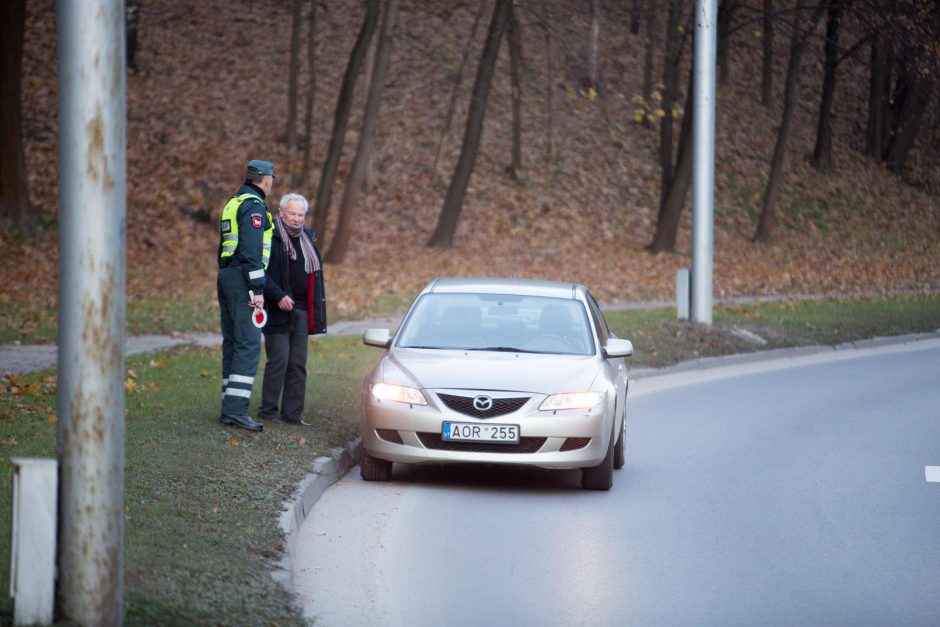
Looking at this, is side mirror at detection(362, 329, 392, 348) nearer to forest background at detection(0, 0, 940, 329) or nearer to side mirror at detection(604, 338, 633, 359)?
side mirror at detection(604, 338, 633, 359)

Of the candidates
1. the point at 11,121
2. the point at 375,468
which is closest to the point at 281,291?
the point at 375,468

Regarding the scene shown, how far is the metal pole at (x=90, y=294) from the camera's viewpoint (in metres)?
5.30

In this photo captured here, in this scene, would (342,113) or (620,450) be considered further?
(342,113)

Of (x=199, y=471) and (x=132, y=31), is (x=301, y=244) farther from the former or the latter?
(x=132, y=31)

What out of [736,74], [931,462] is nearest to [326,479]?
[931,462]

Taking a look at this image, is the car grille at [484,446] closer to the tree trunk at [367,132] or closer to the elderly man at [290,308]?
the elderly man at [290,308]

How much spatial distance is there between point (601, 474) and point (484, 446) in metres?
0.92

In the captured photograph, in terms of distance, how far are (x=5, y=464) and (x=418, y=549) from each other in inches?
106

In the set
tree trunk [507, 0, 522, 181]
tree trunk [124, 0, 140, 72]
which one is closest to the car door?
tree trunk [507, 0, 522, 181]

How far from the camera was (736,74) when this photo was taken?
56062 mm

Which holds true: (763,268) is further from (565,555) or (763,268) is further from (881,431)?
(565,555)

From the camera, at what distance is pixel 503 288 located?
11.7 metres

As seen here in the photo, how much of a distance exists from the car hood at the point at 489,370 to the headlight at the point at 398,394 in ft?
0.15

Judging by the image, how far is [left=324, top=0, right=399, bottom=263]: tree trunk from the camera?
96.6ft
